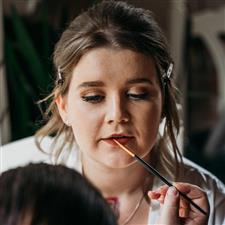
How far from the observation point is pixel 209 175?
0.56m

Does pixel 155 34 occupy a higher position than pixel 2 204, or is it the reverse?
pixel 155 34

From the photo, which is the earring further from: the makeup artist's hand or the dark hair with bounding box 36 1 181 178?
the makeup artist's hand

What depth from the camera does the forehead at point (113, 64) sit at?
0.49 m

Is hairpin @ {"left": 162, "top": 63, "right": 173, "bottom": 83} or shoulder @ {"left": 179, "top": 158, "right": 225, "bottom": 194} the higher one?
hairpin @ {"left": 162, "top": 63, "right": 173, "bottom": 83}

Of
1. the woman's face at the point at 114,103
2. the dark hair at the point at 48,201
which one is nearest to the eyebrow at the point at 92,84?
the woman's face at the point at 114,103

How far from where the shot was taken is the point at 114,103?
50cm

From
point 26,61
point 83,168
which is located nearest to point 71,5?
point 26,61

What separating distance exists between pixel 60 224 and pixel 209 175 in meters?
0.22

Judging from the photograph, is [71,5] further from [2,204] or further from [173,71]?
[2,204]

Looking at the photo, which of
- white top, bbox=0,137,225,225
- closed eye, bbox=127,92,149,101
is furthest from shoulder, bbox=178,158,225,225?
closed eye, bbox=127,92,149,101

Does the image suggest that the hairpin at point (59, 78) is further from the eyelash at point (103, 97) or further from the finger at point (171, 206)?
the finger at point (171, 206)

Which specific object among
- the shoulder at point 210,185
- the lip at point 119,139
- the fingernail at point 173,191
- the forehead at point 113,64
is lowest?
the shoulder at point 210,185

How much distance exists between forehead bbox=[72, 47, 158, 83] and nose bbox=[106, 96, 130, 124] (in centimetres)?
3

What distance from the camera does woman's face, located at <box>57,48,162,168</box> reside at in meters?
0.49
